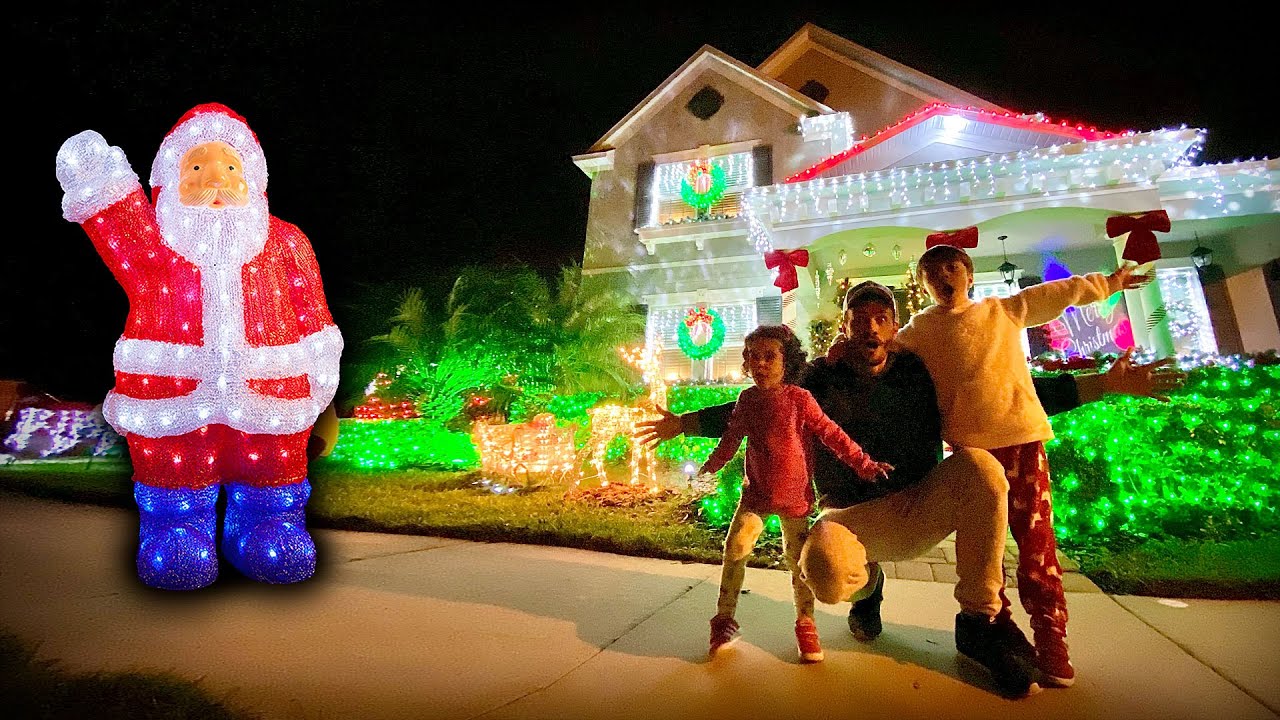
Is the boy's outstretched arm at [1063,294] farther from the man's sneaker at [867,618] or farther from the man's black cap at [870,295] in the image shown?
the man's sneaker at [867,618]

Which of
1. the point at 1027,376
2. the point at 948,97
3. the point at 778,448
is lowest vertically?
the point at 778,448

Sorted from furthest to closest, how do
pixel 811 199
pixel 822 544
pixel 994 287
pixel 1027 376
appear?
1. pixel 994 287
2. pixel 811 199
3. pixel 1027 376
4. pixel 822 544

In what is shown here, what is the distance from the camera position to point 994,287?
9.99 m

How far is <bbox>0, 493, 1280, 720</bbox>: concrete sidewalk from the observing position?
1.88 m

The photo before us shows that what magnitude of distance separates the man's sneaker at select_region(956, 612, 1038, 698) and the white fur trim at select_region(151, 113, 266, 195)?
3.98 meters

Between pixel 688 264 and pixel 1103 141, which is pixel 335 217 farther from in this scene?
pixel 1103 141

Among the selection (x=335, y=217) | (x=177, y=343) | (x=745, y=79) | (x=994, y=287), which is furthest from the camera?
(x=745, y=79)

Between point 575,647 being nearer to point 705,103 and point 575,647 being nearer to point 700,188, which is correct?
point 700,188

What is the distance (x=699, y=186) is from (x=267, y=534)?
1075 centimetres

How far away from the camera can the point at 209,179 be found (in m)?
2.92

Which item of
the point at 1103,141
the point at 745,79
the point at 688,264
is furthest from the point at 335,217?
the point at 1103,141

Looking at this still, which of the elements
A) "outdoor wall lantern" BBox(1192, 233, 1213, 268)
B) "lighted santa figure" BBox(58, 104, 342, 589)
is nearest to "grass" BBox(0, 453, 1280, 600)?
"lighted santa figure" BBox(58, 104, 342, 589)

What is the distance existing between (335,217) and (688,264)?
7.44 m

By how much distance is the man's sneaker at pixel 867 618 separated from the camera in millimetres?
2477
